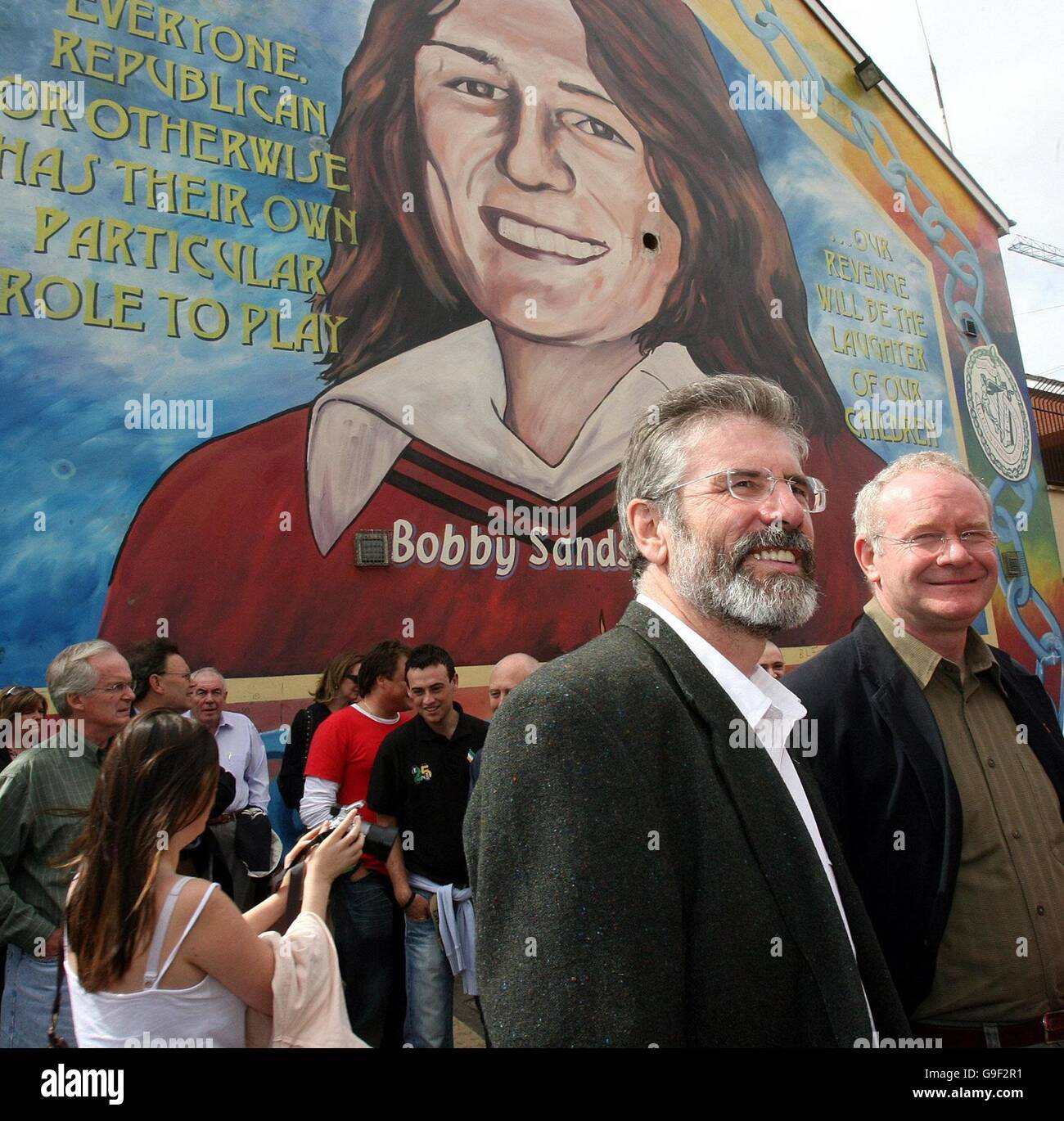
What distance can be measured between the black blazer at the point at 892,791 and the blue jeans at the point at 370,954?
7.77 feet

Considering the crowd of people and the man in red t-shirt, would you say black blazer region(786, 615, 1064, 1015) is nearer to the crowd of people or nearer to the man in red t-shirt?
the crowd of people

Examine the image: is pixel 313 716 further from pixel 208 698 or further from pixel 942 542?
pixel 942 542

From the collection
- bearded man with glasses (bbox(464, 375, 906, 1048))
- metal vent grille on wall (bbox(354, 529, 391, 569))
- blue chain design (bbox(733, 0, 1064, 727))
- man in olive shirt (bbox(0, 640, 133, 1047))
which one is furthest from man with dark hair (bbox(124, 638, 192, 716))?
blue chain design (bbox(733, 0, 1064, 727))

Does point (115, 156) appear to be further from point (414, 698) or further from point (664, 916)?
point (664, 916)

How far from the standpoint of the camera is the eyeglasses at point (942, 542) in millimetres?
2410

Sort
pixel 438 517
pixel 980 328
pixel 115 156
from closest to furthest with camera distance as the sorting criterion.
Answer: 1. pixel 115 156
2. pixel 438 517
3. pixel 980 328

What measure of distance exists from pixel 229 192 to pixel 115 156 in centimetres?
70

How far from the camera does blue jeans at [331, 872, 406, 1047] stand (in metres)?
3.81

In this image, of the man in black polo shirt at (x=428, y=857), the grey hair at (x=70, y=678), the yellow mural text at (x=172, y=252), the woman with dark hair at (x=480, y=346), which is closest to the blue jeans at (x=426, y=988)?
the man in black polo shirt at (x=428, y=857)

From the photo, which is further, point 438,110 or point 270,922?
Answer: point 438,110

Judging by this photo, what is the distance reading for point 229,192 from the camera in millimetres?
5922

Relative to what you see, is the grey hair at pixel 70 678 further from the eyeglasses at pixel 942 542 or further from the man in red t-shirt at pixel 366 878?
the eyeglasses at pixel 942 542


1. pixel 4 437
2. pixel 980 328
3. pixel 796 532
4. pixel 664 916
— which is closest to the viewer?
pixel 664 916
